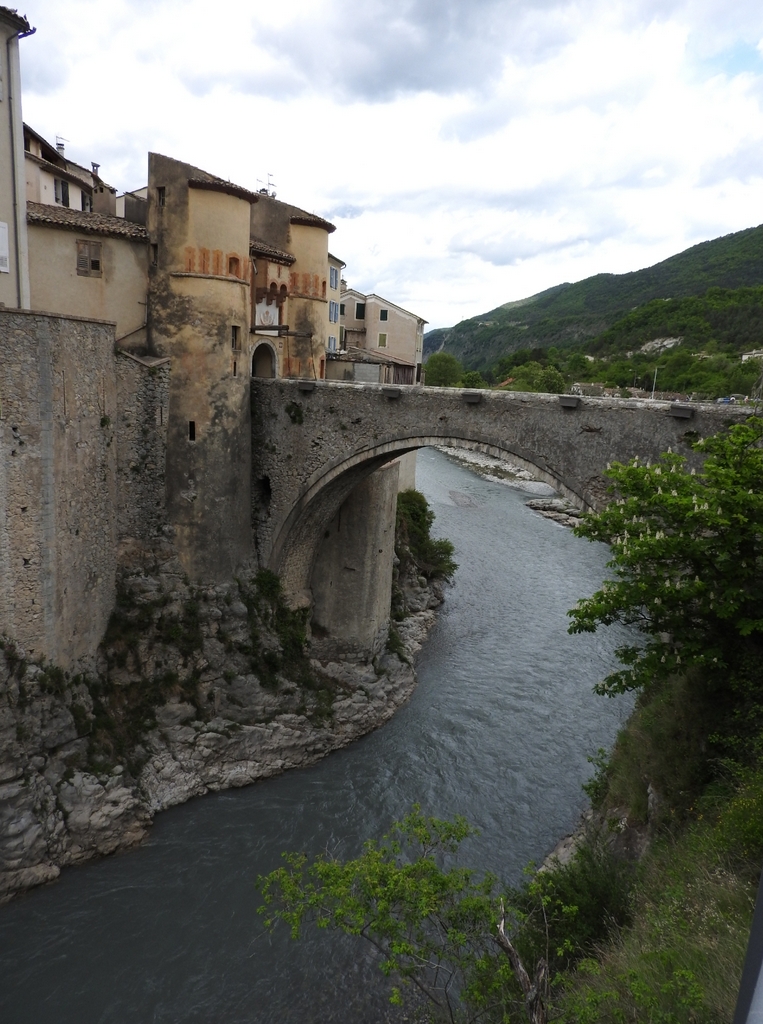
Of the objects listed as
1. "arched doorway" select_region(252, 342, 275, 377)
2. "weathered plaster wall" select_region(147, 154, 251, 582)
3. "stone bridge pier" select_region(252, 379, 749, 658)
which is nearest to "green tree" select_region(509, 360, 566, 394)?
"arched doorway" select_region(252, 342, 275, 377)

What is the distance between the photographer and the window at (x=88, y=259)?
49.6ft

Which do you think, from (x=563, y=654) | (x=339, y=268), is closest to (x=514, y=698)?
(x=563, y=654)

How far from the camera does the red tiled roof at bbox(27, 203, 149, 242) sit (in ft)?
47.3

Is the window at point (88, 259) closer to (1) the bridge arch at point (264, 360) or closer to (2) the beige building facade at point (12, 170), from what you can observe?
(2) the beige building facade at point (12, 170)

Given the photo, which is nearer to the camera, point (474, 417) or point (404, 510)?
point (474, 417)

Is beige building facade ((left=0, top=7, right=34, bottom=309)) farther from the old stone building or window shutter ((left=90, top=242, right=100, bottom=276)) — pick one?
the old stone building

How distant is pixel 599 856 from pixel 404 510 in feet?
60.7

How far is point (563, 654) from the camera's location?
2172 cm

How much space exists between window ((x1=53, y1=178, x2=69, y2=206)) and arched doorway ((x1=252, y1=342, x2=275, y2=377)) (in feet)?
28.0

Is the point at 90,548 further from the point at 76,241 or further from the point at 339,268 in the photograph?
the point at 339,268

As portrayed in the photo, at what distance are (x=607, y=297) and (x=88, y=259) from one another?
14939cm

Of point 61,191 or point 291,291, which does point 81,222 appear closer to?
point 291,291

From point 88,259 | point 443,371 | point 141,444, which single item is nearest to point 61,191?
point 88,259

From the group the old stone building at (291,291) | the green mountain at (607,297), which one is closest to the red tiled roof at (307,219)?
the old stone building at (291,291)
